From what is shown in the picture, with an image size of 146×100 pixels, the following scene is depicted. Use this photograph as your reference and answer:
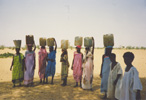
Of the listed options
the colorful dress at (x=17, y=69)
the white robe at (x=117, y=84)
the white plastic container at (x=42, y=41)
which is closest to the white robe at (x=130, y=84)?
the white robe at (x=117, y=84)

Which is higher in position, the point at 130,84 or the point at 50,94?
the point at 130,84

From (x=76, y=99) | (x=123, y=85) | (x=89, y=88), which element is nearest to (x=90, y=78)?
(x=89, y=88)

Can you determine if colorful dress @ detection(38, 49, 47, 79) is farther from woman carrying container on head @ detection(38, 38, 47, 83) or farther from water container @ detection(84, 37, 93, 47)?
water container @ detection(84, 37, 93, 47)

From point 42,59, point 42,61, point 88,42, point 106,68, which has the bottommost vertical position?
point 106,68

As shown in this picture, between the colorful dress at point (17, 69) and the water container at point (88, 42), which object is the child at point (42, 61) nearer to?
the colorful dress at point (17, 69)

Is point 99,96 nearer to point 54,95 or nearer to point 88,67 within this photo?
point 88,67

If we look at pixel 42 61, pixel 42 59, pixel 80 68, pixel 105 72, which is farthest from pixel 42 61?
pixel 105 72

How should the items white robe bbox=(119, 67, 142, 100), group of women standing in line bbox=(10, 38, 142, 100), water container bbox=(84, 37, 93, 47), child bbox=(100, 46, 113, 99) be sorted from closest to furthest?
white robe bbox=(119, 67, 142, 100)
group of women standing in line bbox=(10, 38, 142, 100)
child bbox=(100, 46, 113, 99)
water container bbox=(84, 37, 93, 47)

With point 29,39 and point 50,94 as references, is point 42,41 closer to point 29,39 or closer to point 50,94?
point 29,39

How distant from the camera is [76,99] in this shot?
17.5 ft

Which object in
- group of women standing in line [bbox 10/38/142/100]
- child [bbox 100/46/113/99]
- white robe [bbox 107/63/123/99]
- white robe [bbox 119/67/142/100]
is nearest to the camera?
white robe [bbox 119/67/142/100]

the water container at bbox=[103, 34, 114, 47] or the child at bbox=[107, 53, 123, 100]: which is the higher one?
the water container at bbox=[103, 34, 114, 47]

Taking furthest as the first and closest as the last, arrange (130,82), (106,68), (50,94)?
1. (50,94)
2. (106,68)
3. (130,82)

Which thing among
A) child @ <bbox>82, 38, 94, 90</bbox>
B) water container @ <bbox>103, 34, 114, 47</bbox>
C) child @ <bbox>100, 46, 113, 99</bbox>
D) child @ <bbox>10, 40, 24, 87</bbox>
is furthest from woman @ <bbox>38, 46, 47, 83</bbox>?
water container @ <bbox>103, 34, 114, 47</bbox>
